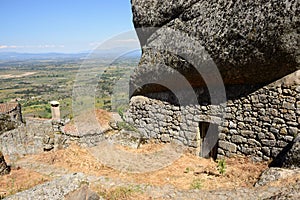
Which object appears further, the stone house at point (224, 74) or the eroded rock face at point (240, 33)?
the stone house at point (224, 74)

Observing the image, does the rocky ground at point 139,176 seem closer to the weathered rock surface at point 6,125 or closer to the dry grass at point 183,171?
the dry grass at point 183,171

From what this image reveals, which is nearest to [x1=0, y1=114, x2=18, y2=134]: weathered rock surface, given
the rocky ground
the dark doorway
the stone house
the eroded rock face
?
the rocky ground

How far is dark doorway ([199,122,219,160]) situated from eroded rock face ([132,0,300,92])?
1.38 metres

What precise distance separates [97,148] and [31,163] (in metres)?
2.35

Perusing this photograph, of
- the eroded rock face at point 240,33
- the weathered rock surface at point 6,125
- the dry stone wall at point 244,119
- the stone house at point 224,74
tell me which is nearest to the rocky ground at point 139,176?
the dry stone wall at point 244,119

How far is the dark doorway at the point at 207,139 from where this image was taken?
8130 millimetres

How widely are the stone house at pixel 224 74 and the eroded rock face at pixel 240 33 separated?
0.07 ft

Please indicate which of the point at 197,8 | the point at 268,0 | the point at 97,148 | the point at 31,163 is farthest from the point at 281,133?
the point at 31,163

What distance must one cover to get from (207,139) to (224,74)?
234cm

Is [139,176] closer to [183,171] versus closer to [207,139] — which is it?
[183,171]

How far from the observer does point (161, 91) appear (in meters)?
9.27

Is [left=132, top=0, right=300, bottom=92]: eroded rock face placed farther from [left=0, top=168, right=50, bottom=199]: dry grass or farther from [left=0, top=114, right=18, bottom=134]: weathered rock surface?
[left=0, top=114, right=18, bottom=134]: weathered rock surface

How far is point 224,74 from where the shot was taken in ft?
23.9

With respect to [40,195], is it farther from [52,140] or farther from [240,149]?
[52,140]
